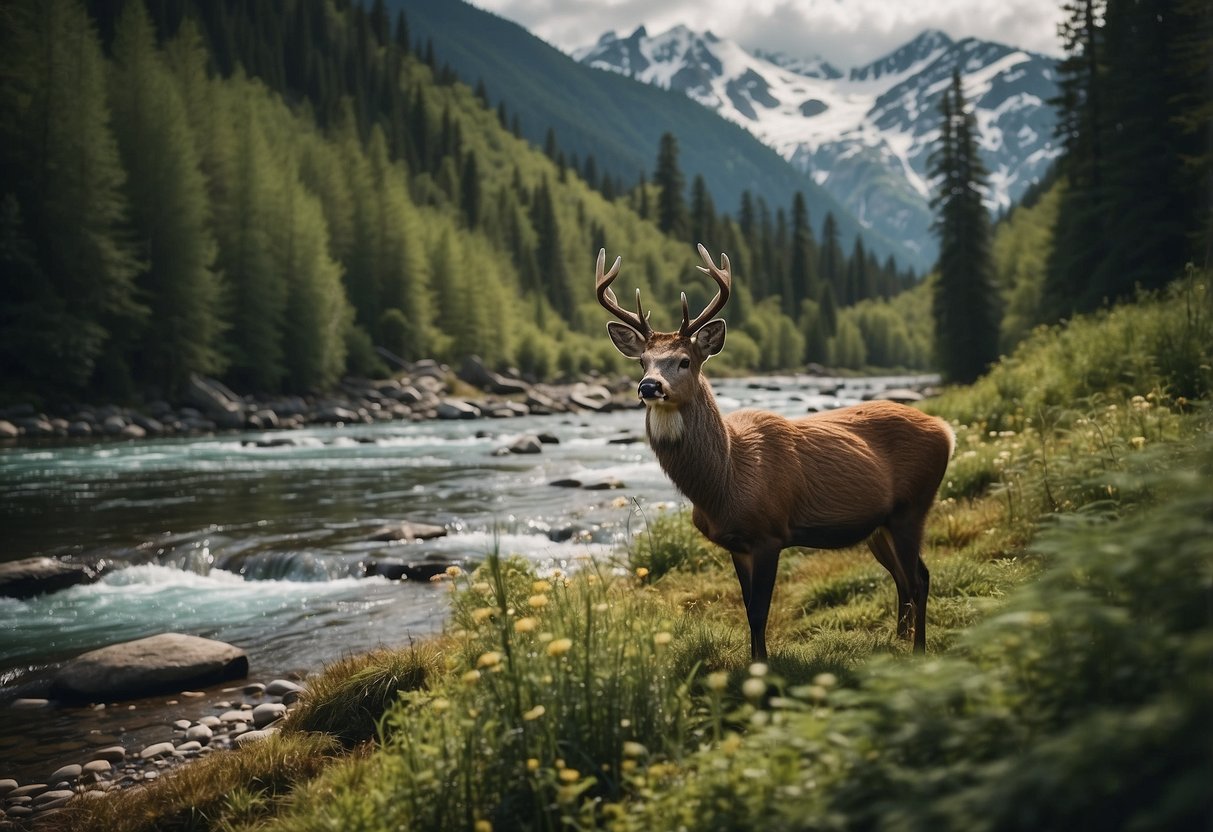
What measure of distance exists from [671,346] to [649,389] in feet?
2.32

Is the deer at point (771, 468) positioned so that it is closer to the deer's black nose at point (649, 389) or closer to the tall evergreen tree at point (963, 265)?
the deer's black nose at point (649, 389)

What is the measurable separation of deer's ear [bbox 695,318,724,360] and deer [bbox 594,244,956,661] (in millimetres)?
11

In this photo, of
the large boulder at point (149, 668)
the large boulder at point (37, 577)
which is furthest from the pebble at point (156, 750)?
the large boulder at point (37, 577)

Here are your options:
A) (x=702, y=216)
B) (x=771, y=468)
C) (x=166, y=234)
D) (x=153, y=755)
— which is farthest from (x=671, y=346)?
(x=702, y=216)

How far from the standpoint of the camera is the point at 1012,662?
3006 mm

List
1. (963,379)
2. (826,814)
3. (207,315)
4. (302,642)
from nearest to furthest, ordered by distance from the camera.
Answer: (826,814) < (302,642) < (207,315) < (963,379)

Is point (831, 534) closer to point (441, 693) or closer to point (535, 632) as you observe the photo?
point (535, 632)

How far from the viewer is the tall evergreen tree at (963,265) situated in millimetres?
43875

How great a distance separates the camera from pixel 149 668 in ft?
28.6

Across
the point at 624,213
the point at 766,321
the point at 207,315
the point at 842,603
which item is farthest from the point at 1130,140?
the point at 624,213

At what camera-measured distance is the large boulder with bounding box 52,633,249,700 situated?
8523mm

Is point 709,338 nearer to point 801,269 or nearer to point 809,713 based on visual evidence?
point 809,713

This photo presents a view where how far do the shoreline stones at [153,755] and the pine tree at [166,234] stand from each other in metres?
35.2

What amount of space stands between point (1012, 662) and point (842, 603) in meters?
5.19
